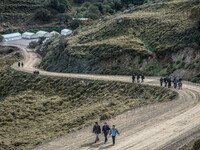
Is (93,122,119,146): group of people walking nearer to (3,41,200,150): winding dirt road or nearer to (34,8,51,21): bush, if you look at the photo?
(3,41,200,150): winding dirt road

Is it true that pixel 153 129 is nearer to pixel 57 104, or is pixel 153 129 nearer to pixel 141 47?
pixel 57 104

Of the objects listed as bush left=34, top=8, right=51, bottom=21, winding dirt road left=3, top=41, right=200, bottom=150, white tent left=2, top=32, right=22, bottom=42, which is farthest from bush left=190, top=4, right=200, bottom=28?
bush left=34, top=8, right=51, bottom=21

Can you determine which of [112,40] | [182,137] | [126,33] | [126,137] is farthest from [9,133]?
[126,33]

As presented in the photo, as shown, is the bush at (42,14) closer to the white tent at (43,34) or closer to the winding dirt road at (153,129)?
the white tent at (43,34)

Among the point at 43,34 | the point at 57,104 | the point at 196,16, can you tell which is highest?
the point at 43,34

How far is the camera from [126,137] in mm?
23828

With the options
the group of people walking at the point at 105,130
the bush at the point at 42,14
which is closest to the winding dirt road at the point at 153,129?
the group of people walking at the point at 105,130

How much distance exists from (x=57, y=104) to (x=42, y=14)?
99.8 meters

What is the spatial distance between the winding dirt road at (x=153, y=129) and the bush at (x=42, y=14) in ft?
367

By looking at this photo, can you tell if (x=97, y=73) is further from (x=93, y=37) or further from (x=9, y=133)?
(x=9, y=133)

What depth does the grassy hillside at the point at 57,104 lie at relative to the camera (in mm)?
32031

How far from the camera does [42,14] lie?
5261 inches

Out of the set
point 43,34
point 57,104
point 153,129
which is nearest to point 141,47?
point 57,104

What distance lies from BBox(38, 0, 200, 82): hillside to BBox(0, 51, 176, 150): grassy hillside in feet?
25.3
